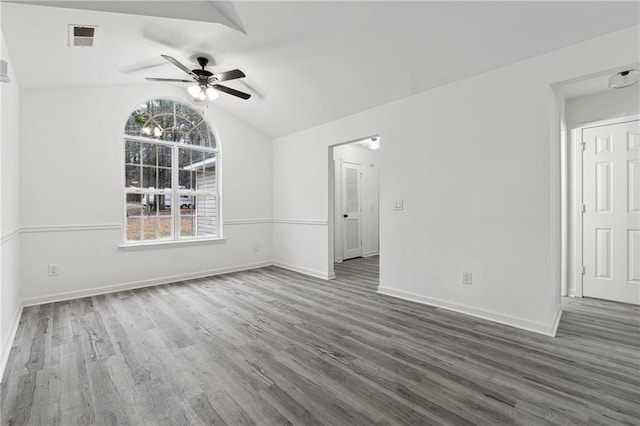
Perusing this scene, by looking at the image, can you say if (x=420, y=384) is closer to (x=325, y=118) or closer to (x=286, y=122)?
(x=325, y=118)

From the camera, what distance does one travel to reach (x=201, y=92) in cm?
328

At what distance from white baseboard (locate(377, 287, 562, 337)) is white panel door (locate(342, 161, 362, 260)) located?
2613 mm

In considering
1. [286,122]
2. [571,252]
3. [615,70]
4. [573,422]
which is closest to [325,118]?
[286,122]

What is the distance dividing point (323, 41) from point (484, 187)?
2.15m

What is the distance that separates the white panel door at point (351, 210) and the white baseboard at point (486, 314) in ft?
8.57

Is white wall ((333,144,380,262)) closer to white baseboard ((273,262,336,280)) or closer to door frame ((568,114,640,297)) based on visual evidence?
white baseboard ((273,262,336,280))

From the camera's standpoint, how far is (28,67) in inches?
118

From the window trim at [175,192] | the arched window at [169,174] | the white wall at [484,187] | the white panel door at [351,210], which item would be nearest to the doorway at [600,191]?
the white wall at [484,187]

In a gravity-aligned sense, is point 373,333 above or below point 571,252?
below

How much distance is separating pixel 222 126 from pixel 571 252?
Result: 5.44 metres

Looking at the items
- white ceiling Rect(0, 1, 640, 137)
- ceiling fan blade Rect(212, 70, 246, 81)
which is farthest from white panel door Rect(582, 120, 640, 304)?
ceiling fan blade Rect(212, 70, 246, 81)

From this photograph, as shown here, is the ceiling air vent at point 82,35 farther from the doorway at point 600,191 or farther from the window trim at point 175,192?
the doorway at point 600,191

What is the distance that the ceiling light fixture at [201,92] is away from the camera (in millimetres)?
3234

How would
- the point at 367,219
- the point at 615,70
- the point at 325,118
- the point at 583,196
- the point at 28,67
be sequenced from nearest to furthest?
the point at 615,70, the point at 28,67, the point at 583,196, the point at 325,118, the point at 367,219
